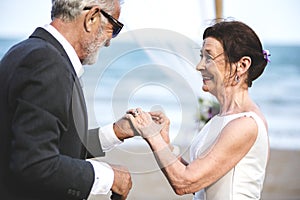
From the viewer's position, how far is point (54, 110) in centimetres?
164

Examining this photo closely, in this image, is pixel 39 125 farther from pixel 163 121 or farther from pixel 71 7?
pixel 163 121

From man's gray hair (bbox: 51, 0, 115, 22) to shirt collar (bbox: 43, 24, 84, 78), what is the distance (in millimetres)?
46

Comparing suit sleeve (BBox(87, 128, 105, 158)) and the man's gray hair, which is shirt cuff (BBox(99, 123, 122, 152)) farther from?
the man's gray hair

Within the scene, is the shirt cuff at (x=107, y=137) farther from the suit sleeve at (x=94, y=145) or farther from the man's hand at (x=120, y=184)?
the man's hand at (x=120, y=184)

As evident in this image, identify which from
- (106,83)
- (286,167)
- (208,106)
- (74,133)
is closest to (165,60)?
(106,83)

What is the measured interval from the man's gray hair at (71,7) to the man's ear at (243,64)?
0.53 metres

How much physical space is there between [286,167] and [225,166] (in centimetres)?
706

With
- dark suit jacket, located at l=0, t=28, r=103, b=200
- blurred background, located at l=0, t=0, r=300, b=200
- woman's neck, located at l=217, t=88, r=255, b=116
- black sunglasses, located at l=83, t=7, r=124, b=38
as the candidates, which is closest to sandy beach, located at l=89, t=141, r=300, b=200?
blurred background, located at l=0, t=0, r=300, b=200

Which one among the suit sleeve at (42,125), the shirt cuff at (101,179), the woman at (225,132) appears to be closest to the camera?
the suit sleeve at (42,125)

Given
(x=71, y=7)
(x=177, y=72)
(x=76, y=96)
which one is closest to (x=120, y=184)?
(x=76, y=96)

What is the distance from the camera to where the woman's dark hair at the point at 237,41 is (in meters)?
2.14

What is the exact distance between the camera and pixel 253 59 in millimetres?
2172

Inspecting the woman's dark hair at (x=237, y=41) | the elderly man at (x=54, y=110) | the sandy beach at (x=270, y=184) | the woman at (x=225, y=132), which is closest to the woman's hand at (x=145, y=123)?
the woman at (x=225, y=132)

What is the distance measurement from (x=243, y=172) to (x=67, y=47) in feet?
2.36
